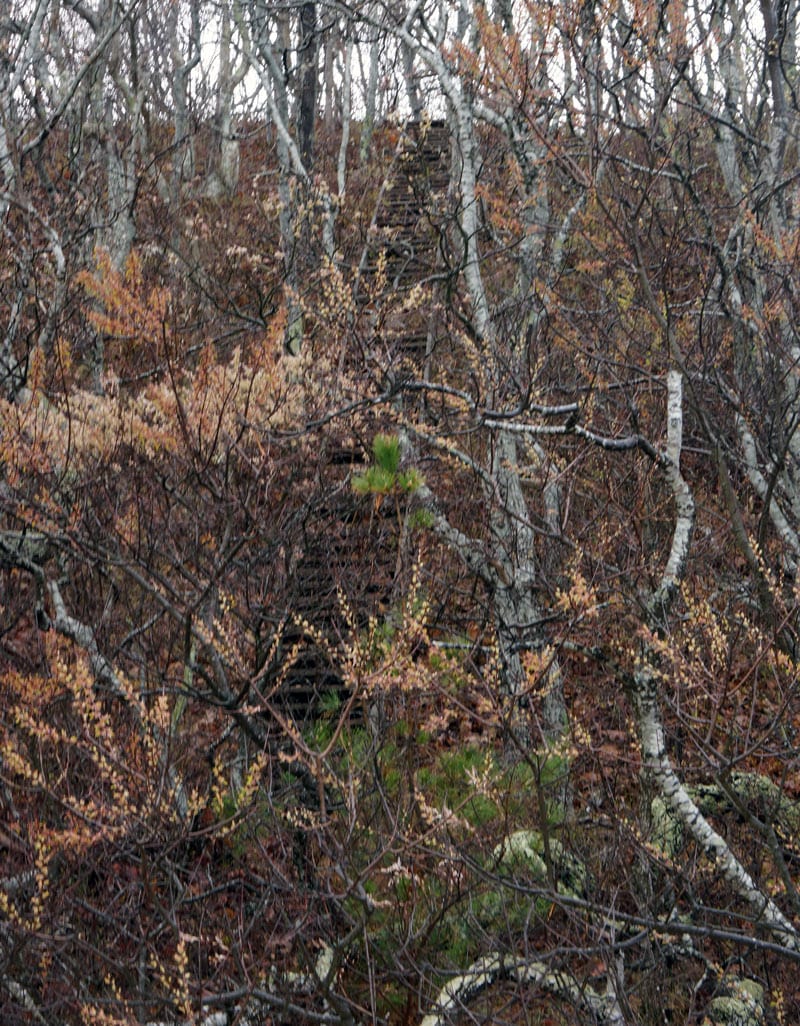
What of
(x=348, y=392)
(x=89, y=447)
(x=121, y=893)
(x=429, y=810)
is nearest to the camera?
(x=429, y=810)

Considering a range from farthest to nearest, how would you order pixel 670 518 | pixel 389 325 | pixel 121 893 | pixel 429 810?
pixel 389 325, pixel 670 518, pixel 121 893, pixel 429 810

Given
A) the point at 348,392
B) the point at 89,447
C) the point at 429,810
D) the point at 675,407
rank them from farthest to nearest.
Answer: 1. the point at 348,392
2. the point at 89,447
3. the point at 675,407
4. the point at 429,810

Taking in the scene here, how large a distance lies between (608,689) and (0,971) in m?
5.22

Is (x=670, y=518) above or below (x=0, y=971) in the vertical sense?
above

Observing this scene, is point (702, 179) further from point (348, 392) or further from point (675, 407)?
point (675, 407)

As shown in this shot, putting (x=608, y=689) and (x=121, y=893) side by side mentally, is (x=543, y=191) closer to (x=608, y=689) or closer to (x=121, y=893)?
(x=608, y=689)

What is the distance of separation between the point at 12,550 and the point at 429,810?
3570mm

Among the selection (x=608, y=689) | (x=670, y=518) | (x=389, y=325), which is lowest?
(x=608, y=689)

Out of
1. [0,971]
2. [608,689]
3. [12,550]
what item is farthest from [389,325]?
[0,971]

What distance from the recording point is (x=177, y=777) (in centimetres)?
548

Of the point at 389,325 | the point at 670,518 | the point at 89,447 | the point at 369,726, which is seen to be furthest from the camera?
the point at 389,325

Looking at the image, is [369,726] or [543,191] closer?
[369,726]

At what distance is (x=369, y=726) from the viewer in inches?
244

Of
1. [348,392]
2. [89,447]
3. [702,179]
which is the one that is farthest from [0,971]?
[702,179]
